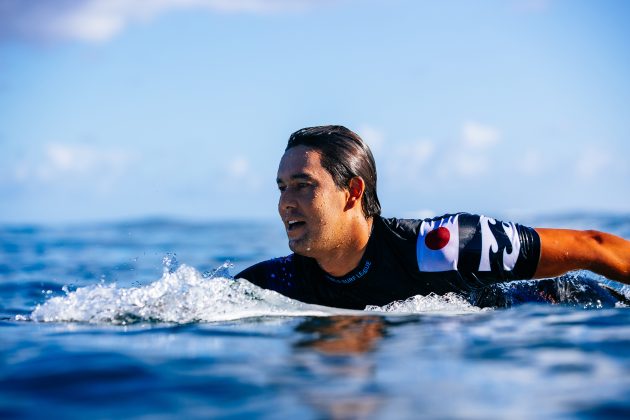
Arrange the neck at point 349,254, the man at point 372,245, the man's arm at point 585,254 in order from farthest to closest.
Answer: the neck at point 349,254 → the man at point 372,245 → the man's arm at point 585,254

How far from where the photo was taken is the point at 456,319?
4.98 m

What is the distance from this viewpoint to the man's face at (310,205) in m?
5.55

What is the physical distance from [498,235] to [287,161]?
4.96 ft

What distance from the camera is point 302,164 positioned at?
566 centimetres

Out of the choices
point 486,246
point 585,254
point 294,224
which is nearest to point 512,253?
point 486,246

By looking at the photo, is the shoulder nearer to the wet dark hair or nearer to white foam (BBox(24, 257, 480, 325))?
the wet dark hair

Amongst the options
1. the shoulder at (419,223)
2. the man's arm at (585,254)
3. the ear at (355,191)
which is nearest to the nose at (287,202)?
the ear at (355,191)

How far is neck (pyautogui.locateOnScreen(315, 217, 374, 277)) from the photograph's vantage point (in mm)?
5719

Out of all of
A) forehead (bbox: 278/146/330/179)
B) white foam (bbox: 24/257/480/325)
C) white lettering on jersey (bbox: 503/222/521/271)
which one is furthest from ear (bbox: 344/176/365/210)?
white lettering on jersey (bbox: 503/222/521/271)

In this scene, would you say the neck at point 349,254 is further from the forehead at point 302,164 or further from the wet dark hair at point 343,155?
the forehead at point 302,164

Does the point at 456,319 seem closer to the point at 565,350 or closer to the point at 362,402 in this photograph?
the point at 565,350

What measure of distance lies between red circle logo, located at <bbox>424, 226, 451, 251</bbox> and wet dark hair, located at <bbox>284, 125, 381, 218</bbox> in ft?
1.78

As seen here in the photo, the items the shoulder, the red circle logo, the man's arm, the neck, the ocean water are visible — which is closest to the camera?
the ocean water

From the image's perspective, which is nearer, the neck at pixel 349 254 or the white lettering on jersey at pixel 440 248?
the white lettering on jersey at pixel 440 248
